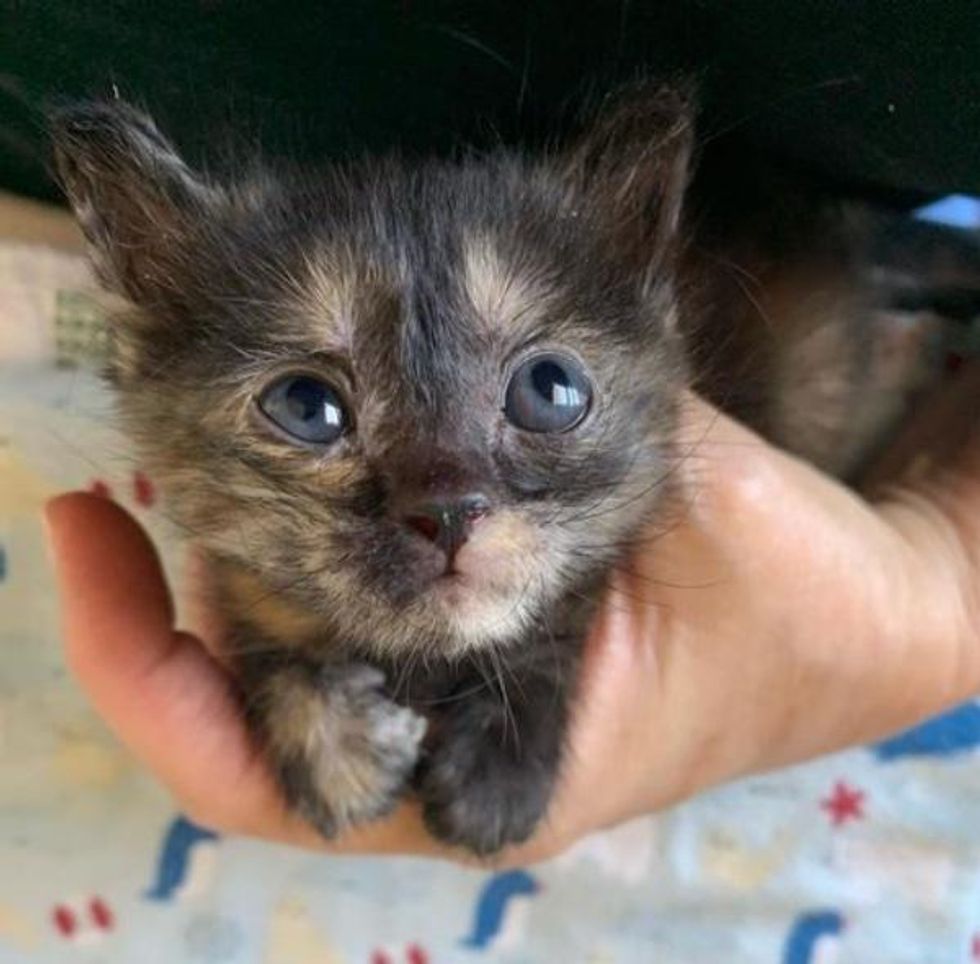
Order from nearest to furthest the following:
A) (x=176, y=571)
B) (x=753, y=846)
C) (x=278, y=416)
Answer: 1. (x=278, y=416)
2. (x=753, y=846)
3. (x=176, y=571)

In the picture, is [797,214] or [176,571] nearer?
[797,214]

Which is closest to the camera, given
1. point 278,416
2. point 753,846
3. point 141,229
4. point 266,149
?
point 278,416

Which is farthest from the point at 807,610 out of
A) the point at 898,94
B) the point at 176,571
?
the point at 176,571

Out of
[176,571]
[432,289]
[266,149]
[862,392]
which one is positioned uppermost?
[266,149]

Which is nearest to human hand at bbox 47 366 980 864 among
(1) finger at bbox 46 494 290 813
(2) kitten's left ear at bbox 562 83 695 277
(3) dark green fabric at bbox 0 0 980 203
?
(1) finger at bbox 46 494 290 813

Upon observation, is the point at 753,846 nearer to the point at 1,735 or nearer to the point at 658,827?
the point at 658,827

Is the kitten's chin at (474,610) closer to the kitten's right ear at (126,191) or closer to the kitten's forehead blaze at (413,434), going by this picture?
the kitten's forehead blaze at (413,434)

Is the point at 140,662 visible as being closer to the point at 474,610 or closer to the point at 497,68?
the point at 474,610

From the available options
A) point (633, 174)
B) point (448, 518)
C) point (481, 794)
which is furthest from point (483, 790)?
point (633, 174)
